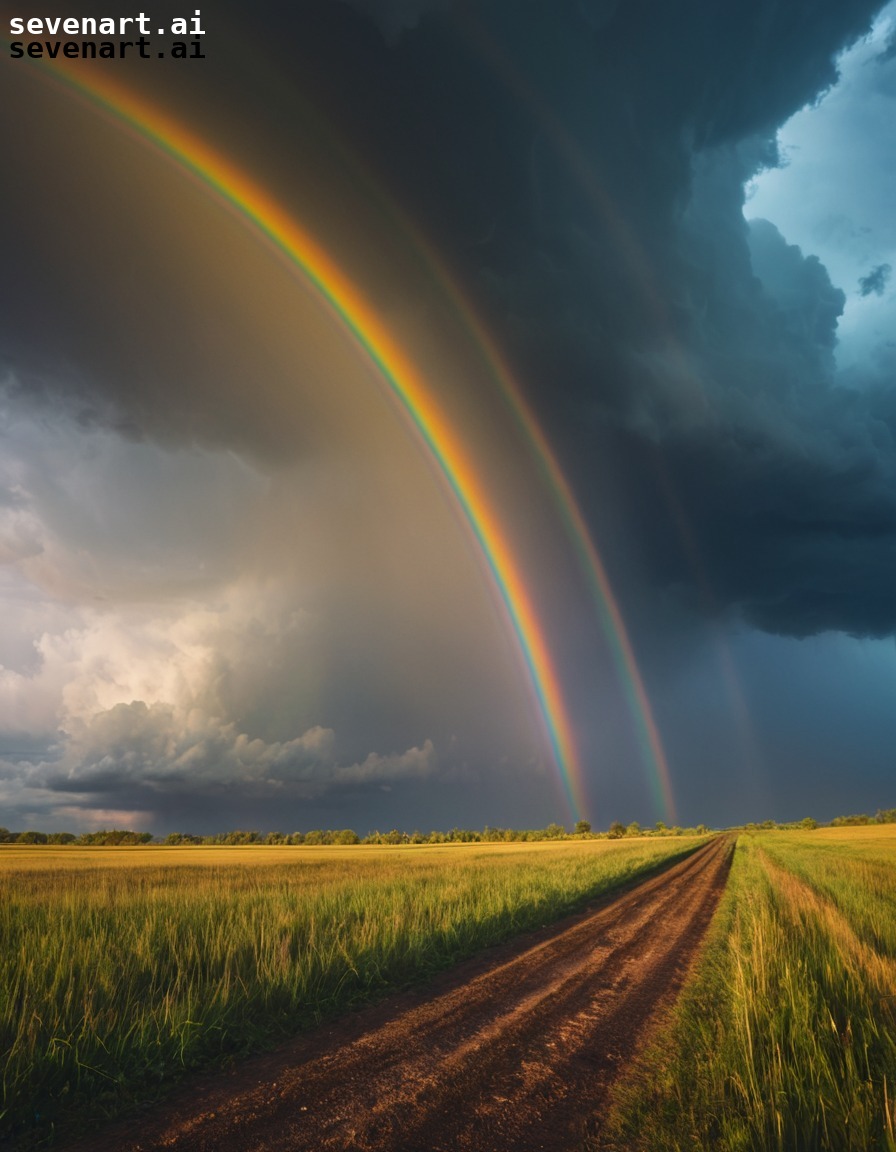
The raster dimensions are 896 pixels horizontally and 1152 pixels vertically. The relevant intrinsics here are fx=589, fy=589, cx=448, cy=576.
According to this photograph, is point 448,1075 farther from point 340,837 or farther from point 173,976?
point 340,837

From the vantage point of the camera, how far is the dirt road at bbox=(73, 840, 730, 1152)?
4.43 m

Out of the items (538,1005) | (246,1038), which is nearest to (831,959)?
(538,1005)

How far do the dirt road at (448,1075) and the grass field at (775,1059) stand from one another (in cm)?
45

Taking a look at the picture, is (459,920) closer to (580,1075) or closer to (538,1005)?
(538,1005)

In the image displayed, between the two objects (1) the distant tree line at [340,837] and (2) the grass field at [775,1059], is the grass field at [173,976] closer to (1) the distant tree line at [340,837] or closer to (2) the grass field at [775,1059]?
(2) the grass field at [775,1059]

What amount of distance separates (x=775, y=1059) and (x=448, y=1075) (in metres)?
2.89

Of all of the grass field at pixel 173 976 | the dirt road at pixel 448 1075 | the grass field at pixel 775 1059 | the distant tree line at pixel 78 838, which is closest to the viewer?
the grass field at pixel 775 1059

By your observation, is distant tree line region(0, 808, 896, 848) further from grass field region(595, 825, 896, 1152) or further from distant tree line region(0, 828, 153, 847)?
grass field region(595, 825, 896, 1152)

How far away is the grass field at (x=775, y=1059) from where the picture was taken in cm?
429

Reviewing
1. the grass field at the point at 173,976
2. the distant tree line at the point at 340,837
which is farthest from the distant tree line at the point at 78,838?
the grass field at the point at 173,976

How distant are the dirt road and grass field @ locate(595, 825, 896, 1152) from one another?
0.45m

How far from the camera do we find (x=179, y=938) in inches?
370

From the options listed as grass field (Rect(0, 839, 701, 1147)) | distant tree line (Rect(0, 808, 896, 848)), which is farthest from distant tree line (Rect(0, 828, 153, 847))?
grass field (Rect(0, 839, 701, 1147))

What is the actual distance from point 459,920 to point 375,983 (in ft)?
12.0
